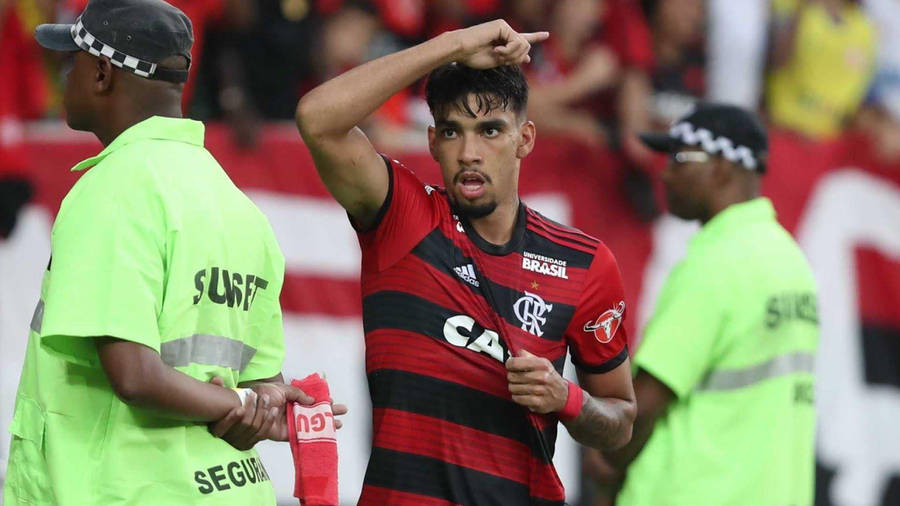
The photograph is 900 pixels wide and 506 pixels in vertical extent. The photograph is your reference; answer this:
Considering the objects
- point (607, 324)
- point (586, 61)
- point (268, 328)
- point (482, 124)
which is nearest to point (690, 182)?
point (607, 324)

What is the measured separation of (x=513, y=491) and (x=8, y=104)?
170 inches

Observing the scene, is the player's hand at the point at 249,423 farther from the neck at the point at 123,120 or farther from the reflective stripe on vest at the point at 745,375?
the reflective stripe on vest at the point at 745,375

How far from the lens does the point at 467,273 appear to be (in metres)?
4.08

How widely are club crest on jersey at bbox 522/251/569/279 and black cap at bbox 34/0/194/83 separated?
1.12m

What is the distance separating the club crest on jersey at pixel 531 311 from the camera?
410cm

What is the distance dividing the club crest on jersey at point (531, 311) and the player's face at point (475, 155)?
0.27 m

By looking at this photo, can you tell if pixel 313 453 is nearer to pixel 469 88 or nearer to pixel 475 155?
pixel 475 155

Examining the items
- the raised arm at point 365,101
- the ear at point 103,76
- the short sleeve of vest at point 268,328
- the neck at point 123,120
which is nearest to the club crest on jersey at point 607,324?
the raised arm at point 365,101

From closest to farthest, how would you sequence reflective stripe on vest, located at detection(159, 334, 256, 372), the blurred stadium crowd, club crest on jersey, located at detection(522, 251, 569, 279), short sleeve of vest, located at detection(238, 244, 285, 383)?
reflective stripe on vest, located at detection(159, 334, 256, 372) → short sleeve of vest, located at detection(238, 244, 285, 383) → club crest on jersey, located at detection(522, 251, 569, 279) → the blurred stadium crowd

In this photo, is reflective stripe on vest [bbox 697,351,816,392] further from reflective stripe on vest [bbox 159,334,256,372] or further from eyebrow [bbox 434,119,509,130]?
reflective stripe on vest [bbox 159,334,256,372]

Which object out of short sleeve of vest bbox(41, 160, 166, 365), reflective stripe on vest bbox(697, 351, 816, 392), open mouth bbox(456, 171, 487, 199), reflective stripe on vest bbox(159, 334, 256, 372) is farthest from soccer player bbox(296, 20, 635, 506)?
reflective stripe on vest bbox(697, 351, 816, 392)

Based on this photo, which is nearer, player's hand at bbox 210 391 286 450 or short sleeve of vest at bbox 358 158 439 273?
player's hand at bbox 210 391 286 450

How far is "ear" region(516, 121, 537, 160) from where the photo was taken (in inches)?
166

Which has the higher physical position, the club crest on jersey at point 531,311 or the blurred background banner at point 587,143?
the blurred background banner at point 587,143
